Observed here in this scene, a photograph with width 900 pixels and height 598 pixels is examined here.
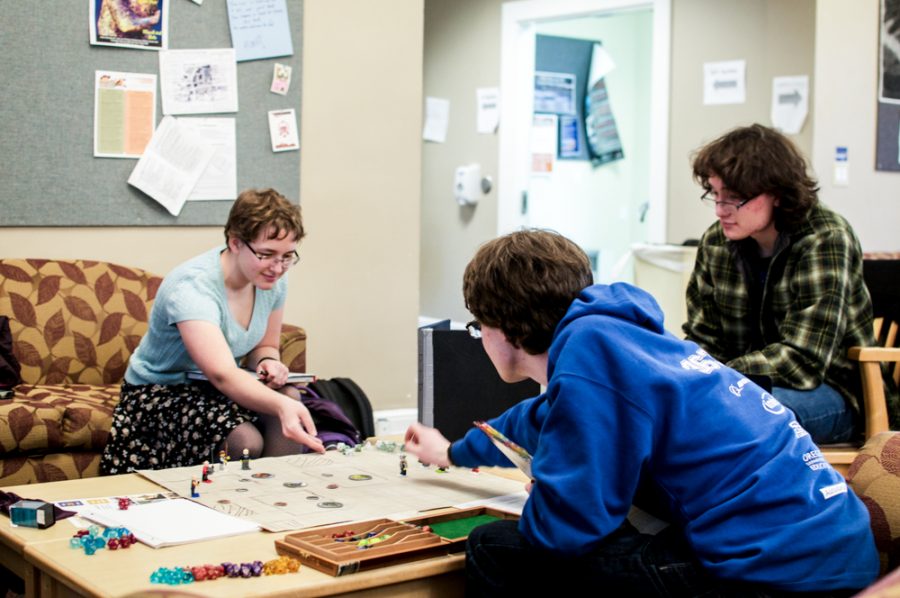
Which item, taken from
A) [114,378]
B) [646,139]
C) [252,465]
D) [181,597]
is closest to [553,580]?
[181,597]

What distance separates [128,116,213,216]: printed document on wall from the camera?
12.2ft

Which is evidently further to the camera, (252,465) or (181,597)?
(252,465)

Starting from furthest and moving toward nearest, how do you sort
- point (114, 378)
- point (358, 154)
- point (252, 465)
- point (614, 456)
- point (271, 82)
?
point (358, 154), point (271, 82), point (114, 378), point (252, 465), point (614, 456)

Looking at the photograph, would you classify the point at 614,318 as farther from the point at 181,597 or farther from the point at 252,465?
the point at 252,465

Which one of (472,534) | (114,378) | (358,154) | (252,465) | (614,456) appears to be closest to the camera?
(614,456)

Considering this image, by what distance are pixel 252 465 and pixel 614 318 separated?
3.33 ft

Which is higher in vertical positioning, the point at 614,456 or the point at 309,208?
the point at 309,208

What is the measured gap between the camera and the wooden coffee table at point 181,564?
1.42 metres

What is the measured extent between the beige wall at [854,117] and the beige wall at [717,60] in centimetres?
18

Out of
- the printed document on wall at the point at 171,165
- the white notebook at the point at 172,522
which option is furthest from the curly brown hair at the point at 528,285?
the printed document on wall at the point at 171,165

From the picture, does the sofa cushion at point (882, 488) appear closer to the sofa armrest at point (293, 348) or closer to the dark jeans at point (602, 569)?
the dark jeans at point (602, 569)

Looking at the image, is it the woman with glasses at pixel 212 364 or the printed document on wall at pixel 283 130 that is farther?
the printed document on wall at pixel 283 130

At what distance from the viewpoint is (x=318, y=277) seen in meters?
4.18

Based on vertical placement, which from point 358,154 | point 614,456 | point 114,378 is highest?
point 358,154
